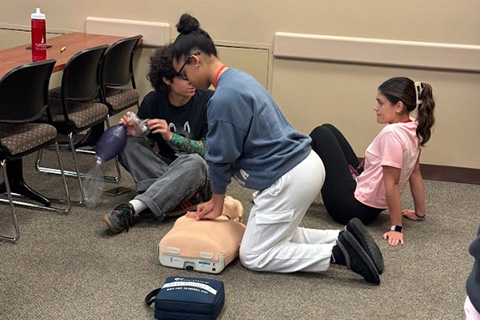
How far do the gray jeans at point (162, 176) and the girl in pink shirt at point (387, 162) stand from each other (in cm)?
65

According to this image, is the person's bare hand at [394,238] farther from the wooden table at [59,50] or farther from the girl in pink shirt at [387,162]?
the wooden table at [59,50]

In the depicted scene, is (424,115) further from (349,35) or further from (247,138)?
(349,35)

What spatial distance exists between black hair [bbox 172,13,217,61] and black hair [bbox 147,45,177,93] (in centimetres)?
55

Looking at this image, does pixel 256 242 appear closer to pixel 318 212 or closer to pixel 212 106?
pixel 212 106

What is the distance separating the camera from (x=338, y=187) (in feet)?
11.2

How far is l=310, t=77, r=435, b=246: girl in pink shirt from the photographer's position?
10.6 ft

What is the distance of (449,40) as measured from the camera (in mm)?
4195

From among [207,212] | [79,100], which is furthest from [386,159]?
[79,100]

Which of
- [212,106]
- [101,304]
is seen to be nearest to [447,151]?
[212,106]

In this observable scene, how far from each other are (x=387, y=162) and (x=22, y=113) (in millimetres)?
1678

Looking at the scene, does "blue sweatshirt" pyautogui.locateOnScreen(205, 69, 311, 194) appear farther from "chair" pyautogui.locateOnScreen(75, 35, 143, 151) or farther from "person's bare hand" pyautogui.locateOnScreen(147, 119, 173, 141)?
"chair" pyautogui.locateOnScreen(75, 35, 143, 151)

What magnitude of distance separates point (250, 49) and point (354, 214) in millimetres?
1481

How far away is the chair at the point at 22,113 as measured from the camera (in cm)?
296

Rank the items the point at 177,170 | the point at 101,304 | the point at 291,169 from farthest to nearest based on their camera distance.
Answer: the point at 177,170 → the point at 291,169 → the point at 101,304
